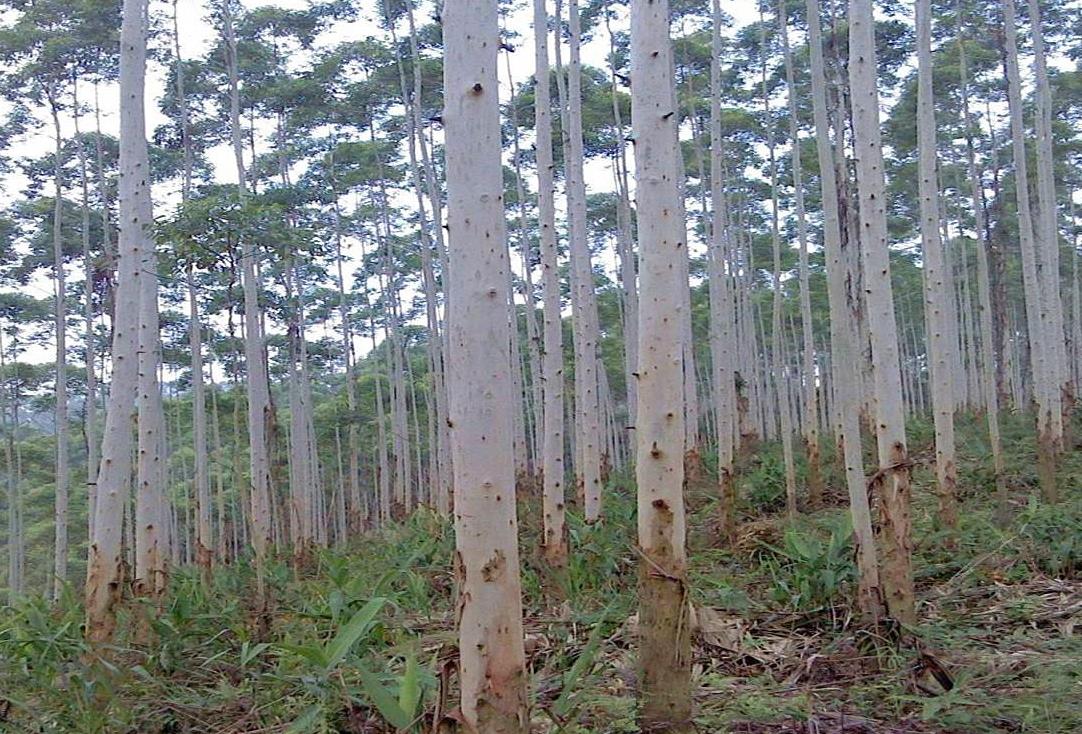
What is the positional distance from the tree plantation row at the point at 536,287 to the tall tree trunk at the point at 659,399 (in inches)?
0.5

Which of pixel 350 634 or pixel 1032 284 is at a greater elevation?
pixel 1032 284

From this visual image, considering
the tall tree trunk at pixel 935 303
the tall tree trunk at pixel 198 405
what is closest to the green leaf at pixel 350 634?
the tall tree trunk at pixel 935 303

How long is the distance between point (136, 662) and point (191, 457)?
1123 inches

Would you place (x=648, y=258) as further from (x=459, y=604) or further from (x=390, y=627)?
(x=390, y=627)

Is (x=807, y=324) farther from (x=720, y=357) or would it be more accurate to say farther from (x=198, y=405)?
(x=198, y=405)

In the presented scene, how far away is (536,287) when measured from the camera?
26297 millimetres

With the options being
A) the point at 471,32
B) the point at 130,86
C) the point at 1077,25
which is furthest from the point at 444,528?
the point at 1077,25

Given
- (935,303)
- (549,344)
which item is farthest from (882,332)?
(549,344)

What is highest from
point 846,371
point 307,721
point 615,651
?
point 846,371

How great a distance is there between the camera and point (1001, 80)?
18.0 metres

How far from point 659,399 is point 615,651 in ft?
6.11

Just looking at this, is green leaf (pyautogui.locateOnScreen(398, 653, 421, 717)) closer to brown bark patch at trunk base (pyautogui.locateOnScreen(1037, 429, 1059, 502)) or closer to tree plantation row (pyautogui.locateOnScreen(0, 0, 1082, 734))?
tree plantation row (pyautogui.locateOnScreen(0, 0, 1082, 734))

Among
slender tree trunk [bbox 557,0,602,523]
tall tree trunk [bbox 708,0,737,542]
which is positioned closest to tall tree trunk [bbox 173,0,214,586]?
slender tree trunk [bbox 557,0,602,523]

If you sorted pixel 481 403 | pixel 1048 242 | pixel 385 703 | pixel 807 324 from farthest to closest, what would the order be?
pixel 1048 242 → pixel 807 324 → pixel 385 703 → pixel 481 403
